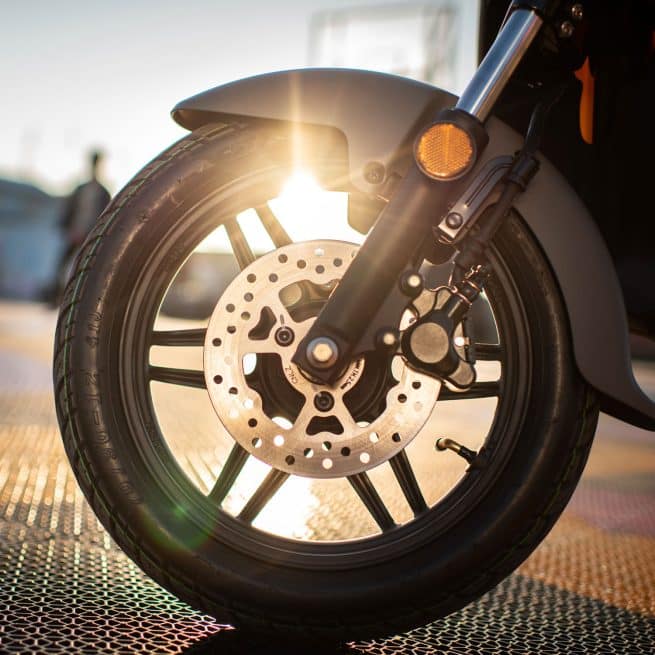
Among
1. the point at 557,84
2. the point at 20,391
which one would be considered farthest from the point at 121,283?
the point at 20,391

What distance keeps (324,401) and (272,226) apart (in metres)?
0.34

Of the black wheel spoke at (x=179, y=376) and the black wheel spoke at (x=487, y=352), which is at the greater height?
the black wheel spoke at (x=487, y=352)

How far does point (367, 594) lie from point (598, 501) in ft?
5.23

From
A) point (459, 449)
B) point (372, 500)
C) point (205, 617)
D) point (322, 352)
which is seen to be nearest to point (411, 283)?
point (322, 352)

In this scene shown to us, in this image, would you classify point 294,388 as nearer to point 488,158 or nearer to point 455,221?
point 455,221

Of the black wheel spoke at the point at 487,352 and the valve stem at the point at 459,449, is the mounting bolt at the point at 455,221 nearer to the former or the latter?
the black wheel spoke at the point at 487,352

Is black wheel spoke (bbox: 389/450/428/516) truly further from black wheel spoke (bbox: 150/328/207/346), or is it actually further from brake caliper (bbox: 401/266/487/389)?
black wheel spoke (bbox: 150/328/207/346)

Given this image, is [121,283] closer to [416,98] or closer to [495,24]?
[416,98]

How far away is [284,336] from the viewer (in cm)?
124

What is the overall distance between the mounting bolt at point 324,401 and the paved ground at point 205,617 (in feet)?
1.17

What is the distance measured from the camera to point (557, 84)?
54.5 inches

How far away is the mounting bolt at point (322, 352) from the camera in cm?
117

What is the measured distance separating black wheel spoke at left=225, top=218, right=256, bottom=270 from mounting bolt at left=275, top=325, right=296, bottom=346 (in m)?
0.16

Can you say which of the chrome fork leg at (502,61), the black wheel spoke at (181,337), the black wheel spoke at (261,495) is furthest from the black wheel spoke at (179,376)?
the chrome fork leg at (502,61)
